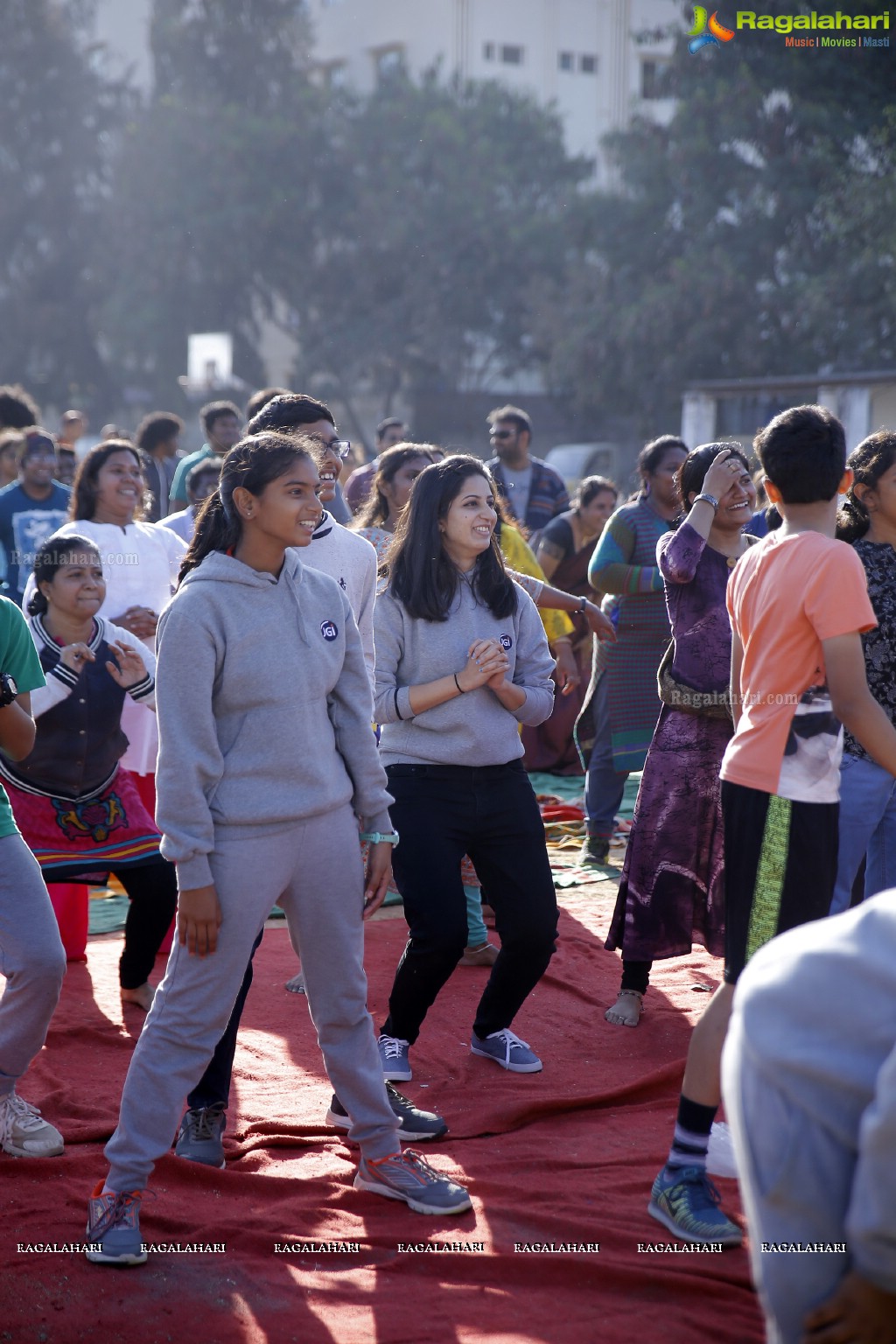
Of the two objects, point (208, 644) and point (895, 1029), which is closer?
point (895, 1029)

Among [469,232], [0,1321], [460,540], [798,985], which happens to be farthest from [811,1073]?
[469,232]

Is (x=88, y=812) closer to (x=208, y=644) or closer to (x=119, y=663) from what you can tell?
(x=119, y=663)

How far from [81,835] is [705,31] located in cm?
2334

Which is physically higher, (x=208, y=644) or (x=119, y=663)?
(x=208, y=644)

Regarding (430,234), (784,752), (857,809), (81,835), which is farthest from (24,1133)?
(430,234)

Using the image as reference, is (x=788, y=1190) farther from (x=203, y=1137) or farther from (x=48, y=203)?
(x=48, y=203)

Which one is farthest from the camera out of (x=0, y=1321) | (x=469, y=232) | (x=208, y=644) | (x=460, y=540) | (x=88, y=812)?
(x=469, y=232)

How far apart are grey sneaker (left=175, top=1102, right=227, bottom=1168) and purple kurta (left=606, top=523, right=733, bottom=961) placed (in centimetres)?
166

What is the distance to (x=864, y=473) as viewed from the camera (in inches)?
174

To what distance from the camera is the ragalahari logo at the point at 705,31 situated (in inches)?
930

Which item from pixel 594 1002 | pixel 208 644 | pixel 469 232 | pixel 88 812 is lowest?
pixel 594 1002

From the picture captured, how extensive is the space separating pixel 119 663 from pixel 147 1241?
2310 mm

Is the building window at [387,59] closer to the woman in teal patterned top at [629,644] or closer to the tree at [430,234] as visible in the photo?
the tree at [430,234]

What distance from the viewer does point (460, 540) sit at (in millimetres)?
4410
